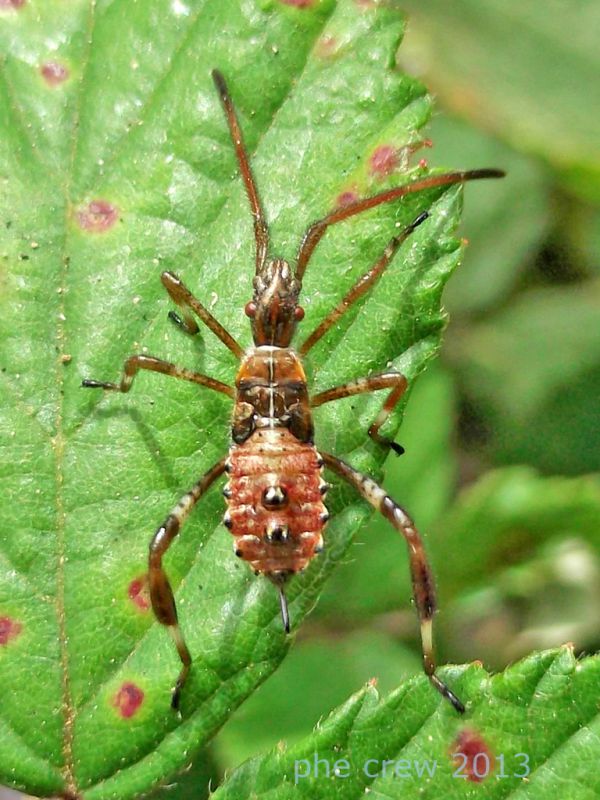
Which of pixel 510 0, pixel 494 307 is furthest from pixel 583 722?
pixel 510 0

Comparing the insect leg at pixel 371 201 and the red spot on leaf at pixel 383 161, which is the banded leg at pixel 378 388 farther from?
the red spot on leaf at pixel 383 161

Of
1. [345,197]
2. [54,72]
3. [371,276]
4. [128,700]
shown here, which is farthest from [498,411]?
[54,72]

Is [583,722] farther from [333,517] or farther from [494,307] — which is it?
[494,307]

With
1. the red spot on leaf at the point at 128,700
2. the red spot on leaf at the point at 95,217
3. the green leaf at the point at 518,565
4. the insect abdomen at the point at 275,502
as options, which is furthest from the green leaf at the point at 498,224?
the red spot on leaf at the point at 128,700

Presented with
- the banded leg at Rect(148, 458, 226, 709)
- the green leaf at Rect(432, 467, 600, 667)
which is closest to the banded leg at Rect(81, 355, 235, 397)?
the banded leg at Rect(148, 458, 226, 709)

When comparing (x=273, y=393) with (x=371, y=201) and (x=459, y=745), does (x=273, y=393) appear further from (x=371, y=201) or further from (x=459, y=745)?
(x=459, y=745)
